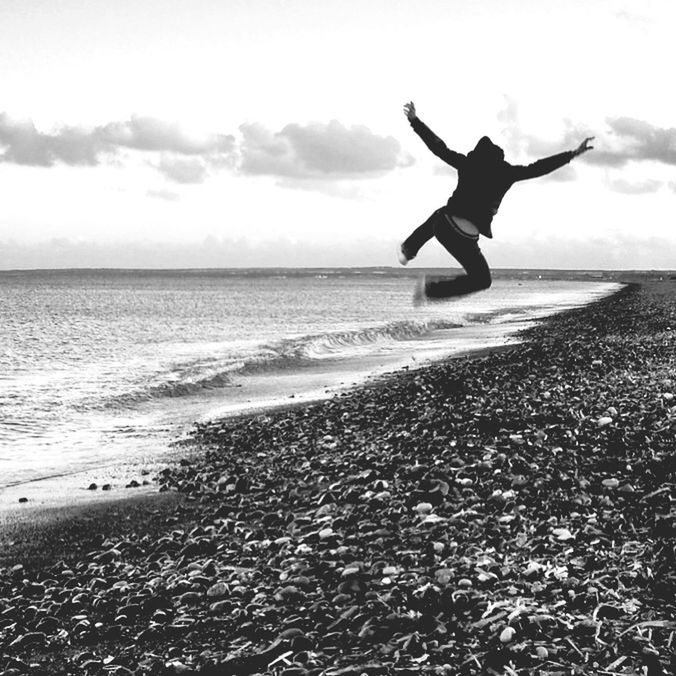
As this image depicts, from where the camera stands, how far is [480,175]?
7.46m

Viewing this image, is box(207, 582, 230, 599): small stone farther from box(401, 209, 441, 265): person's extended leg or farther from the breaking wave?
the breaking wave

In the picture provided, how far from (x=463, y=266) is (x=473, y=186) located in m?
0.97

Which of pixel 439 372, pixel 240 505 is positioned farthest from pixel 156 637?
pixel 439 372

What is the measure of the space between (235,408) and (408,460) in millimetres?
9938

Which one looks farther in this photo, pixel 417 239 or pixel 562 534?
pixel 417 239

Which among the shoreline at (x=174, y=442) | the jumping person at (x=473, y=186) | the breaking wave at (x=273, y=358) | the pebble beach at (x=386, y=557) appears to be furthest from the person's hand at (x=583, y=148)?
the breaking wave at (x=273, y=358)

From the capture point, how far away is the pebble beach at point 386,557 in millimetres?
5562

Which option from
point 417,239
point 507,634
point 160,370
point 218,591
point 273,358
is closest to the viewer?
point 507,634

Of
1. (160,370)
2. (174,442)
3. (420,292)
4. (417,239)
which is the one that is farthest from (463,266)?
(160,370)

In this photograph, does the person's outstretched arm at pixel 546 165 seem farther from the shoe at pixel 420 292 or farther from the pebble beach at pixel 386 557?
the pebble beach at pixel 386 557

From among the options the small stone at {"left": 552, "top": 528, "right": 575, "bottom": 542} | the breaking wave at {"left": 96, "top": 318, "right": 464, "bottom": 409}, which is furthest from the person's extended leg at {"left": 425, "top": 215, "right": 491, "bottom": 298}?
the breaking wave at {"left": 96, "top": 318, "right": 464, "bottom": 409}

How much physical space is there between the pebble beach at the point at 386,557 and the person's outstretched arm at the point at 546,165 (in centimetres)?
344

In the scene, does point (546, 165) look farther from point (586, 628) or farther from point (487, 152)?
point (586, 628)

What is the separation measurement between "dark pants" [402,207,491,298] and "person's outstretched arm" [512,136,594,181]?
0.80 meters
